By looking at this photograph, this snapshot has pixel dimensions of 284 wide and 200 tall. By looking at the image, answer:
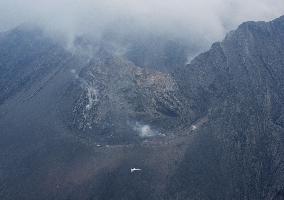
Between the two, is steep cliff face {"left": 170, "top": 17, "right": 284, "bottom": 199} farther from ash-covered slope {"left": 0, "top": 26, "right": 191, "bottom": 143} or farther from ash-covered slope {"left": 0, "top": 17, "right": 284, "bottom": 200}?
ash-covered slope {"left": 0, "top": 26, "right": 191, "bottom": 143}

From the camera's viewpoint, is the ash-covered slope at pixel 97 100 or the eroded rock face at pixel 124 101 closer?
the ash-covered slope at pixel 97 100

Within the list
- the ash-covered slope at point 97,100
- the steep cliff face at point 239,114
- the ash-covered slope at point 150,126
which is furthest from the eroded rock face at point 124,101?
the steep cliff face at point 239,114

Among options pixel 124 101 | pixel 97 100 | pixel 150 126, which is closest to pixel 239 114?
pixel 150 126

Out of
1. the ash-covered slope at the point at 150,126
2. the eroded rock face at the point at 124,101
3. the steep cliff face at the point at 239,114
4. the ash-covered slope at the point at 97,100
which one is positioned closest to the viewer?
the ash-covered slope at the point at 150,126

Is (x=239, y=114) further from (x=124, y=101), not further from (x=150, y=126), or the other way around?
(x=124, y=101)

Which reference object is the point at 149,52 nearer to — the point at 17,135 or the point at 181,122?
the point at 181,122

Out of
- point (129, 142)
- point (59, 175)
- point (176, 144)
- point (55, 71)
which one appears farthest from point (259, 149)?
point (55, 71)

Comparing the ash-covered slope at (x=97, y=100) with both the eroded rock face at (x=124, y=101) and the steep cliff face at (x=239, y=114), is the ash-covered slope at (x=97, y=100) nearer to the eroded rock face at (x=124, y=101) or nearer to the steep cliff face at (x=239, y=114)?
the eroded rock face at (x=124, y=101)

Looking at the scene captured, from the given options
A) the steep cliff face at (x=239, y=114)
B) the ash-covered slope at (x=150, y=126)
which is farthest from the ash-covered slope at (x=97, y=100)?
the steep cliff face at (x=239, y=114)

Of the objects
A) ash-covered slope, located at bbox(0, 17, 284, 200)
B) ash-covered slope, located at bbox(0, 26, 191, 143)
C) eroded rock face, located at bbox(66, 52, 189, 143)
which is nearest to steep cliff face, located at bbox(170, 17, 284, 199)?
ash-covered slope, located at bbox(0, 17, 284, 200)

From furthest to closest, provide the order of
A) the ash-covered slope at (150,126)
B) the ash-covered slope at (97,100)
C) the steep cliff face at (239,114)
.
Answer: the ash-covered slope at (97,100)
the steep cliff face at (239,114)
the ash-covered slope at (150,126)
